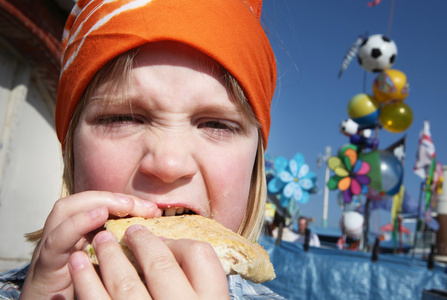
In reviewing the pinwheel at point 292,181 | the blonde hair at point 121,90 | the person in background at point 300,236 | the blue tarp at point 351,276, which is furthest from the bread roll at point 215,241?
the pinwheel at point 292,181

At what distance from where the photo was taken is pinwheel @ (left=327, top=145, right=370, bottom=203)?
9156 millimetres

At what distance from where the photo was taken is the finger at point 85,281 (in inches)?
31.4

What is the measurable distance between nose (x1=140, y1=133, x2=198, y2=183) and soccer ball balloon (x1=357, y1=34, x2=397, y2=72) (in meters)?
8.75

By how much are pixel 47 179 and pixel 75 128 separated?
3.61 m

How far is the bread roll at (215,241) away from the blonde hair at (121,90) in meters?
0.48

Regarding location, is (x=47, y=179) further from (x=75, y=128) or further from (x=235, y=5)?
(x=235, y=5)

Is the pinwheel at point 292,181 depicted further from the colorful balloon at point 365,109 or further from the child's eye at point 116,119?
the child's eye at point 116,119

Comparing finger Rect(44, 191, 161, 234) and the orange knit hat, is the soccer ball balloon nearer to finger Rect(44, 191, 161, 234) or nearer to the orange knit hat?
the orange knit hat

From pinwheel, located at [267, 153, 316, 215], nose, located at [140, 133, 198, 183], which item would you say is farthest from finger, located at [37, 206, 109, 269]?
pinwheel, located at [267, 153, 316, 215]

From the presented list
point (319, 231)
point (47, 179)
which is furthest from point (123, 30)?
point (319, 231)

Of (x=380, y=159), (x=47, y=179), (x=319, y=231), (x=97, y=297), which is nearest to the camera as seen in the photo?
(x=97, y=297)

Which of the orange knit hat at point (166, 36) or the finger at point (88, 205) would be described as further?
the orange knit hat at point (166, 36)

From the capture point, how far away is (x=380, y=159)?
8930 millimetres

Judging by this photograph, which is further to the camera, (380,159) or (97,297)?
(380,159)
